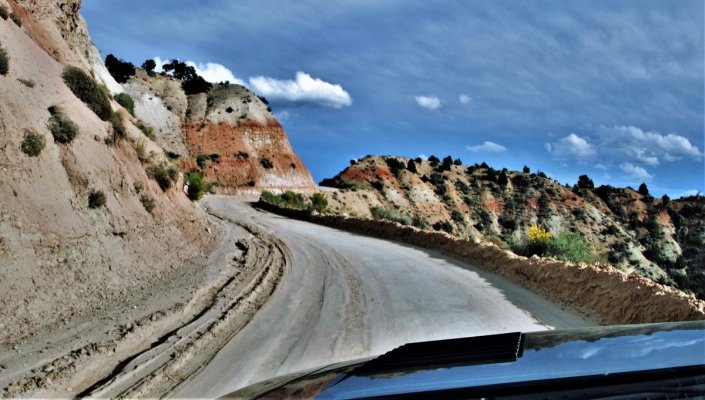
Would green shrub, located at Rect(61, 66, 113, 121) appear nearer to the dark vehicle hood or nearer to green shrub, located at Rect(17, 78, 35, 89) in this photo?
green shrub, located at Rect(17, 78, 35, 89)

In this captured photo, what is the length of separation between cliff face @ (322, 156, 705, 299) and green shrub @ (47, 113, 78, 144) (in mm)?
50080

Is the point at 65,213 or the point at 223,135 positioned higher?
the point at 223,135

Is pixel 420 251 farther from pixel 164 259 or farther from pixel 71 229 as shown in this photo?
pixel 71 229

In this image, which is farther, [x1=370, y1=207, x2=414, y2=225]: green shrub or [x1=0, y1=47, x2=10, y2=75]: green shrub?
[x1=370, y1=207, x2=414, y2=225]: green shrub

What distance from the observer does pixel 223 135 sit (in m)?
69.1

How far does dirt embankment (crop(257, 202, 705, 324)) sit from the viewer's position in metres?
8.34

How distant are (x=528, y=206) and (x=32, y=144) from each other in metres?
77.8

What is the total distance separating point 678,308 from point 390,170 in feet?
240

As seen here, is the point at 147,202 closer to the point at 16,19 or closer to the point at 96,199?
the point at 96,199

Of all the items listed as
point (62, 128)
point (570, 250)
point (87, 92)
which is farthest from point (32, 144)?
point (570, 250)

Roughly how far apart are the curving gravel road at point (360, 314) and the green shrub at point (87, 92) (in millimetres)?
7175

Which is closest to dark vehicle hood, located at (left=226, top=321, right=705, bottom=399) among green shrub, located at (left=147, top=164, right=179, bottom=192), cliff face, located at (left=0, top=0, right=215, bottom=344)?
cliff face, located at (left=0, top=0, right=215, bottom=344)

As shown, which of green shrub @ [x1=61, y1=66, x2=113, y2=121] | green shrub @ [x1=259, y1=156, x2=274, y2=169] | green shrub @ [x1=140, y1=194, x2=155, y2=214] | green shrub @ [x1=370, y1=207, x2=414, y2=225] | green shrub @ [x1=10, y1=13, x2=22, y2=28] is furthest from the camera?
green shrub @ [x1=259, y1=156, x2=274, y2=169]

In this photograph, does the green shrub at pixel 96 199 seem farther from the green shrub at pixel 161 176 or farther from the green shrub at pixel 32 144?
the green shrub at pixel 161 176
